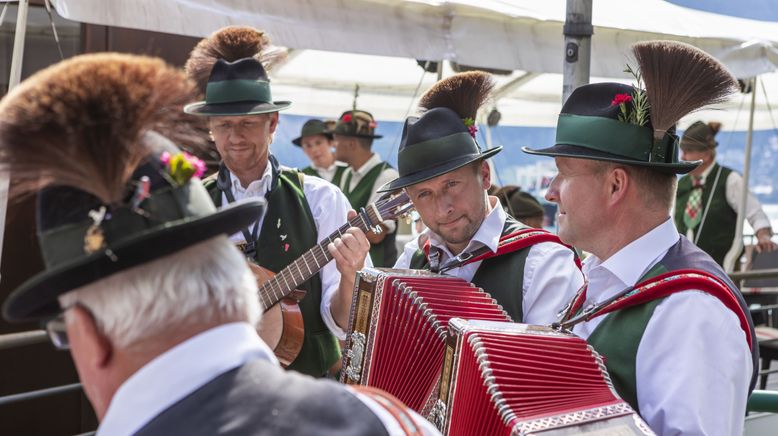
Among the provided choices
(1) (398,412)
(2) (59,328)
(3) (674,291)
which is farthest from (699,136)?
(2) (59,328)

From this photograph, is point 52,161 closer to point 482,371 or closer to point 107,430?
point 107,430

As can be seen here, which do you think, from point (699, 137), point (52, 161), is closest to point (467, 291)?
point (52, 161)

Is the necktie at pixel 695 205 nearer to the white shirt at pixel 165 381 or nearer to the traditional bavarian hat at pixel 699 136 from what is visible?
the traditional bavarian hat at pixel 699 136

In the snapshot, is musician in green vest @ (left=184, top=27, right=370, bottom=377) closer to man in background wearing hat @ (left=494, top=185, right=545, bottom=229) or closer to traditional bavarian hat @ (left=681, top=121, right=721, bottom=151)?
man in background wearing hat @ (left=494, top=185, right=545, bottom=229)

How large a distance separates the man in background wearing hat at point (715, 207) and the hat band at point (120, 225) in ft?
21.2

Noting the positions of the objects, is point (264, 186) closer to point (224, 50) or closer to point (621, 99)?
point (224, 50)

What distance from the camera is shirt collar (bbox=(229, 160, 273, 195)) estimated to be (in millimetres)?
3457

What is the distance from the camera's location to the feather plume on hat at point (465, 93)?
9.87 ft

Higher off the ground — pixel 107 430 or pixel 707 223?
pixel 107 430

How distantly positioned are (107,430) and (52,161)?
0.35m

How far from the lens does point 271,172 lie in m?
3.48

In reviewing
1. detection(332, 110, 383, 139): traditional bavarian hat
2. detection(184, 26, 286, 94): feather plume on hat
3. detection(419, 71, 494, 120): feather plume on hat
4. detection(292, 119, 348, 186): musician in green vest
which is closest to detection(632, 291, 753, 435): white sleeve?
detection(419, 71, 494, 120): feather plume on hat

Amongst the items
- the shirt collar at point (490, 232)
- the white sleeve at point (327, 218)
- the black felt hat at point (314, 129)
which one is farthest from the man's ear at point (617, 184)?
the black felt hat at point (314, 129)

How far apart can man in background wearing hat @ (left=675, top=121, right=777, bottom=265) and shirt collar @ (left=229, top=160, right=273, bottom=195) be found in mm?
4569
